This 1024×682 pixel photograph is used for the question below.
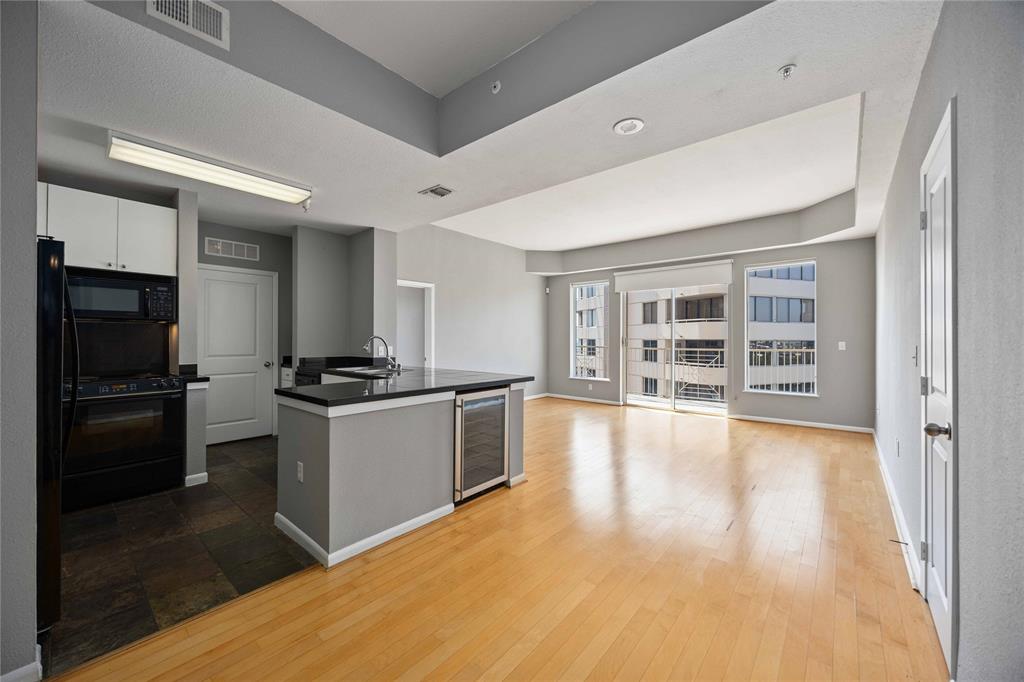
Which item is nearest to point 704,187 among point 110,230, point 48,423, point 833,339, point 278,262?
point 833,339

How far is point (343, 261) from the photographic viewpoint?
5.32m

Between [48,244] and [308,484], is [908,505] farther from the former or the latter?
[48,244]

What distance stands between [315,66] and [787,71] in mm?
2407

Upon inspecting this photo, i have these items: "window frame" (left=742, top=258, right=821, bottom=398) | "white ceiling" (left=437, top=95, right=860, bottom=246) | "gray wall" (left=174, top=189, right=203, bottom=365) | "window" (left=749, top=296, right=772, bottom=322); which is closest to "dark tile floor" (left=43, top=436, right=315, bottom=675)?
"gray wall" (left=174, top=189, right=203, bottom=365)

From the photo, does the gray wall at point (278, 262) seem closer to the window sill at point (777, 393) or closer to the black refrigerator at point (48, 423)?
the black refrigerator at point (48, 423)

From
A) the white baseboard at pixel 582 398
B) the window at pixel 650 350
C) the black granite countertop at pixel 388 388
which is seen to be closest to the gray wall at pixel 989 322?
the black granite countertop at pixel 388 388

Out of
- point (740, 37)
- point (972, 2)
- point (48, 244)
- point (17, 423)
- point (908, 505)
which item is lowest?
point (908, 505)

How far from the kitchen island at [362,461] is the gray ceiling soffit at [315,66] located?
169 cm

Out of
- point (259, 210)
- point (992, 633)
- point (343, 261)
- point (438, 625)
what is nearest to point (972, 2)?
point (992, 633)

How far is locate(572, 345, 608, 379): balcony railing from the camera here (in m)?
8.16

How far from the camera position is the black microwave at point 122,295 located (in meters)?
3.13

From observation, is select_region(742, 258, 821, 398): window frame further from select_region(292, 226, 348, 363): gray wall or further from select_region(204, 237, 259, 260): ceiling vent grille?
select_region(204, 237, 259, 260): ceiling vent grille

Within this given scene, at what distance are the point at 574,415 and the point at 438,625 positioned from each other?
5.17 m

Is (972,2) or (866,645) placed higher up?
(972,2)
